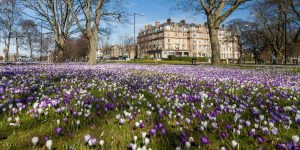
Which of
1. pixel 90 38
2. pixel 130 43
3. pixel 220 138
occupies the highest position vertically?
pixel 130 43

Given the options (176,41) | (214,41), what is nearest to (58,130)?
(214,41)

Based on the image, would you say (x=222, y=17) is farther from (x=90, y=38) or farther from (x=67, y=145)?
(x=67, y=145)

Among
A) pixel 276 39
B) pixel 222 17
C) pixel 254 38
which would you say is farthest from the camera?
pixel 254 38

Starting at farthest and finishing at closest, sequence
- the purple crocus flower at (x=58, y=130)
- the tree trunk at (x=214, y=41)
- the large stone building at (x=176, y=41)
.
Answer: the large stone building at (x=176, y=41)
the tree trunk at (x=214, y=41)
the purple crocus flower at (x=58, y=130)

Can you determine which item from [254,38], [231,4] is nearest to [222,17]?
[231,4]

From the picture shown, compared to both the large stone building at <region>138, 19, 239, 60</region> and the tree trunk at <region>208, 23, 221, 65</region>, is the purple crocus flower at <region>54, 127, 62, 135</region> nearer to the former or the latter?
the tree trunk at <region>208, 23, 221, 65</region>

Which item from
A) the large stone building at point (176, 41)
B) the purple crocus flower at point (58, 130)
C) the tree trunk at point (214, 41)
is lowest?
the purple crocus flower at point (58, 130)

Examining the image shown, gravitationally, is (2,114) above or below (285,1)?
below

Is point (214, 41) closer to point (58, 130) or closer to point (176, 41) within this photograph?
point (58, 130)

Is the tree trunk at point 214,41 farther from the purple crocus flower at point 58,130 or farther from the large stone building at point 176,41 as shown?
the large stone building at point 176,41

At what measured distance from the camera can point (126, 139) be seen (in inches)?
86.0

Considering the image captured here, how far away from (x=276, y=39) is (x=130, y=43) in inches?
2840

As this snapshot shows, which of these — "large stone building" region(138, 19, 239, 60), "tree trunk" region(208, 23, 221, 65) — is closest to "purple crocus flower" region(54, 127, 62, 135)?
"tree trunk" region(208, 23, 221, 65)

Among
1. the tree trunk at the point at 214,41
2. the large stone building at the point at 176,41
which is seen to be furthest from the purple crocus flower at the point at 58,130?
the large stone building at the point at 176,41
